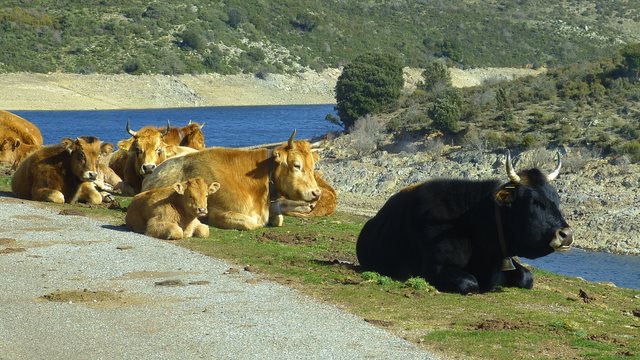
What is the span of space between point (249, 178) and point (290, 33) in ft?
319

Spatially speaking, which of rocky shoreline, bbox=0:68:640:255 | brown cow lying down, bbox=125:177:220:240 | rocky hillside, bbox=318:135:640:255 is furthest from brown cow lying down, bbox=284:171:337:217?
rocky hillside, bbox=318:135:640:255

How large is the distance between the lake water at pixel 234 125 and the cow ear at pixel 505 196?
15.7 metres

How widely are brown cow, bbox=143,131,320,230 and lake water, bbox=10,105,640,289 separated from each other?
484 inches

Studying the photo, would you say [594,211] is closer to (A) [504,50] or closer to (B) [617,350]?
(B) [617,350]

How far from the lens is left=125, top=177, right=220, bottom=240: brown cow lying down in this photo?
52.6 ft

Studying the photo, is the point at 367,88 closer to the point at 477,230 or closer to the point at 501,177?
the point at 501,177

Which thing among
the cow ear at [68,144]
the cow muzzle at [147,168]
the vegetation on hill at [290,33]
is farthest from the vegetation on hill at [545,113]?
the vegetation on hill at [290,33]

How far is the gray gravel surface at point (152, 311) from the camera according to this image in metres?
9.92

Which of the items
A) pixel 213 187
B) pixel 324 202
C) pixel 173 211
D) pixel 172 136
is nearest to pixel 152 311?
pixel 173 211

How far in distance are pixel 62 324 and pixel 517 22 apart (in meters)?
119

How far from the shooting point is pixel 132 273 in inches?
527

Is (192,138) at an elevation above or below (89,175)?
above

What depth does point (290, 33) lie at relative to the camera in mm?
114188

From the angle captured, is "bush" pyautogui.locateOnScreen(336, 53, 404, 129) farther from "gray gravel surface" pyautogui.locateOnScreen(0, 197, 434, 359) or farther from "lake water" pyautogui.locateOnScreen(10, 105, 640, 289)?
"gray gravel surface" pyautogui.locateOnScreen(0, 197, 434, 359)
